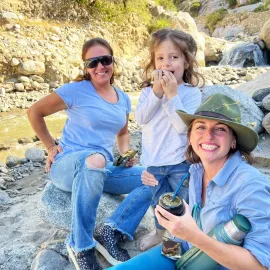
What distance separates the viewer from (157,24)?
16.7 m

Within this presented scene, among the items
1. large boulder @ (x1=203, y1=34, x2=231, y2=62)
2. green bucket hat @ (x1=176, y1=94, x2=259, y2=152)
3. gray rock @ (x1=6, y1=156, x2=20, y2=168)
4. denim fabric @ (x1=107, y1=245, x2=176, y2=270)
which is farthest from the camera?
large boulder @ (x1=203, y1=34, x2=231, y2=62)

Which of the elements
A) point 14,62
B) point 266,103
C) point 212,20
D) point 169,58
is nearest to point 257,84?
point 266,103

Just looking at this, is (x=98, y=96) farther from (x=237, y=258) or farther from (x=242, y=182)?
(x=237, y=258)

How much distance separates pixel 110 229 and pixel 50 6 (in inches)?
518

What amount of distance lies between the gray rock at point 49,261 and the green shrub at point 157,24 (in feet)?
48.8

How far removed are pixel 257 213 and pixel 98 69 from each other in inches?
74.8

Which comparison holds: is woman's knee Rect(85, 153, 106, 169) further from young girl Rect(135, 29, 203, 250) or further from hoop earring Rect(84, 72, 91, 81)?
hoop earring Rect(84, 72, 91, 81)

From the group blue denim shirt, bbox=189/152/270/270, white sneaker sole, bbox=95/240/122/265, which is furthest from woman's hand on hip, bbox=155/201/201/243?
white sneaker sole, bbox=95/240/122/265

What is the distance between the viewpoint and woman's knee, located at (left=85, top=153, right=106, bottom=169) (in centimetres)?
252

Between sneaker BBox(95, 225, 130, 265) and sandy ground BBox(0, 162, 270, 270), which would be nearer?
sneaker BBox(95, 225, 130, 265)

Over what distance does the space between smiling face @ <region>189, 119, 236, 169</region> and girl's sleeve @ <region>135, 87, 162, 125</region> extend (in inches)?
30.0

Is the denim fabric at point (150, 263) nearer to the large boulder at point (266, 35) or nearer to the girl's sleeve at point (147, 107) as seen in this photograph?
the girl's sleeve at point (147, 107)

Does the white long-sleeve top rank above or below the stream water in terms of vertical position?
above

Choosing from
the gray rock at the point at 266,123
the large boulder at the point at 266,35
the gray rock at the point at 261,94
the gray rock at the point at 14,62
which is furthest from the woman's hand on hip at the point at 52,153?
A: the large boulder at the point at 266,35
